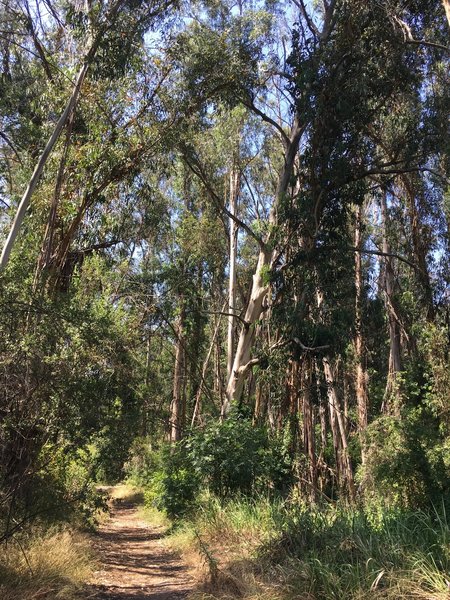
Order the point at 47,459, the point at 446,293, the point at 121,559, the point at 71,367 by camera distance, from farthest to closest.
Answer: the point at 446,293, the point at 121,559, the point at 47,459, the point at 71,367

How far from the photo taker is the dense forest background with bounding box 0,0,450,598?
270 inches

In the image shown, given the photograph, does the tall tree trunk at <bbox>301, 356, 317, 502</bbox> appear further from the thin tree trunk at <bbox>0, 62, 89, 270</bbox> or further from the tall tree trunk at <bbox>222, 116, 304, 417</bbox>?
the thin tree trunk at <bbox>0, 62, 89, 270</bbox>

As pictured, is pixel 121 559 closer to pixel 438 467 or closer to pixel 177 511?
pixel 177 511

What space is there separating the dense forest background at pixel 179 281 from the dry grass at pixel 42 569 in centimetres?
59

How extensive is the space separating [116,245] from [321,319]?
19.1 ft

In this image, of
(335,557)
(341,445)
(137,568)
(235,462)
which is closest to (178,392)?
(341,445)

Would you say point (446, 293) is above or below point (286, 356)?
above

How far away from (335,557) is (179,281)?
43.1ft

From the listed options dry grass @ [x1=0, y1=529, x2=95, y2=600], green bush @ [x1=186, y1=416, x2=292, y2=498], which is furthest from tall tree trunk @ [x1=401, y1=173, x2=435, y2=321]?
dry grass @ [x1=0, y1=529, x2=95, y2=600]

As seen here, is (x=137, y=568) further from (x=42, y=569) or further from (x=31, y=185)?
(x=31, y=185)

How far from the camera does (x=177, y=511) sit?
45.1 feet

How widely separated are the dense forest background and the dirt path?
1157mm

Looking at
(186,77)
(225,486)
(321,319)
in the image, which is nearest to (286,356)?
(321,319)

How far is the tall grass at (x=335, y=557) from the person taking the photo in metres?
5.25
